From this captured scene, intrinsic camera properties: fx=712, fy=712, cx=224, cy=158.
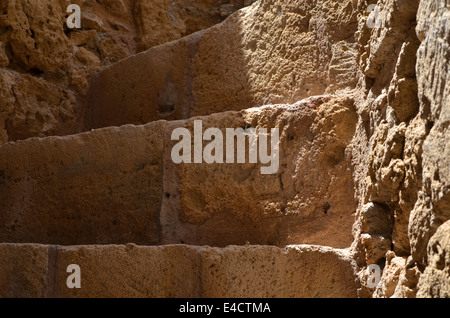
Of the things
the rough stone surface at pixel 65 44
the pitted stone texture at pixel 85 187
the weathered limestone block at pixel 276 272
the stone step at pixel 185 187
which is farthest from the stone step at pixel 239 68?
the weathered limestone block at pixel 276 272

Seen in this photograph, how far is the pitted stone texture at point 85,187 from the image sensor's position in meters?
2.41

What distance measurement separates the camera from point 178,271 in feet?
6.65

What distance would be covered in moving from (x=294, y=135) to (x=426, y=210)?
0.77 metres

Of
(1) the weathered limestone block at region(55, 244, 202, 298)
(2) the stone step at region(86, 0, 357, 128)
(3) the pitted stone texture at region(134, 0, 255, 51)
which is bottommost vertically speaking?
(1) the weathered limestone block at region(55, 244, 202, 298)

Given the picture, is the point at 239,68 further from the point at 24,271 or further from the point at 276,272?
the point at 24,271

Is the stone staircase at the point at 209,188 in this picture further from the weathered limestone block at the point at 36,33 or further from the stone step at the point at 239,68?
the weathered limestone block at the point at 36,33

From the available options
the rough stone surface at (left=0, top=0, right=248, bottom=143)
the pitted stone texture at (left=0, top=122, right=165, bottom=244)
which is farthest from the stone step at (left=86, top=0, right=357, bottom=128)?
the pitted stone texture at (left=0, top=122, right=165, bottom=244)

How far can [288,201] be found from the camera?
218 centimetres

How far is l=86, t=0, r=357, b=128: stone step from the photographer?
2.38 m

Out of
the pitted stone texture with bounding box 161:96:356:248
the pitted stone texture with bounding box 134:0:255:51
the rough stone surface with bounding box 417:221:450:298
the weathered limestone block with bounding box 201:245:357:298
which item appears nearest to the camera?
the rough stone surface with bounding box 417:221:450:298

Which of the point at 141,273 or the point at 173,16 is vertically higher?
the point at 173,16

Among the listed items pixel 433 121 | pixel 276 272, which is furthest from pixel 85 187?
pixel 433 121

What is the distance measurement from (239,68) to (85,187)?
74 cm

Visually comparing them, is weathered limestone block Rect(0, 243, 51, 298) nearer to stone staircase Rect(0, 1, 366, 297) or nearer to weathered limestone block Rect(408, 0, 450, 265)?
stone staircase Rect(0, 1, 366, 297)
